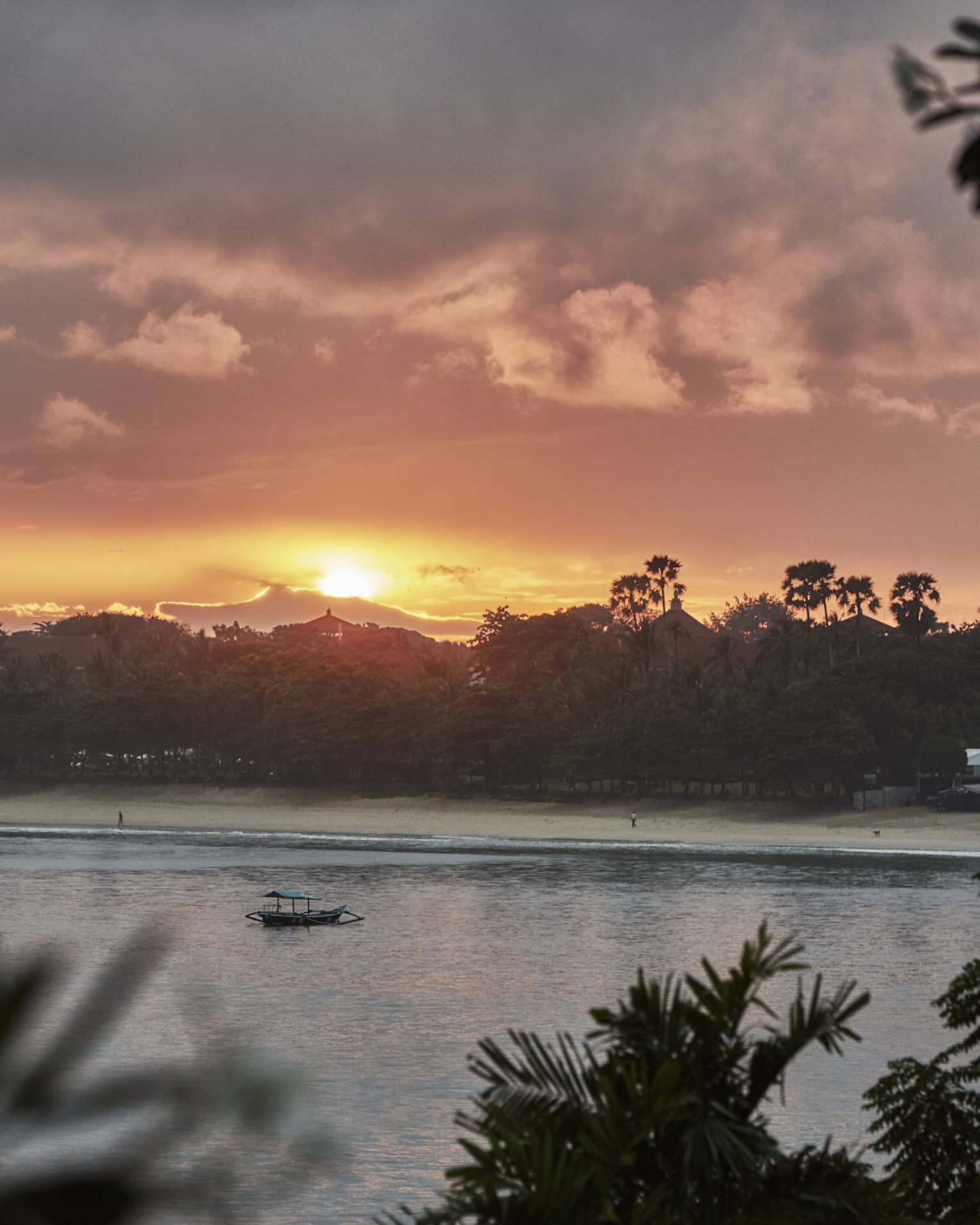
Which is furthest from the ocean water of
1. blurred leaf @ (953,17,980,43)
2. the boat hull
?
blurred leaf @ (953,17,980,43)

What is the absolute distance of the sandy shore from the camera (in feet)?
342

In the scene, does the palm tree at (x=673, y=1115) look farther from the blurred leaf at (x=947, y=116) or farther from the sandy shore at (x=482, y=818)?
the sandy shore at (x=482, y=818)

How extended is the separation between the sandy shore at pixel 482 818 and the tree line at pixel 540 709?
3226 millimetres

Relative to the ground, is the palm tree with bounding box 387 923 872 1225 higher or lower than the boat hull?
higher

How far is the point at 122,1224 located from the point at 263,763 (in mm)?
143615

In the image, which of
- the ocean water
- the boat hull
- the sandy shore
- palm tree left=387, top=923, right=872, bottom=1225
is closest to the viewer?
palm tree left=387, top=923, right=872, bottom=1225

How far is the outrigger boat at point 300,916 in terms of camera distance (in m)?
64.4

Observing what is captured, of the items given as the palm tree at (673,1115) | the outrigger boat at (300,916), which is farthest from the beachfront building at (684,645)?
the palm tree at (673,1115)

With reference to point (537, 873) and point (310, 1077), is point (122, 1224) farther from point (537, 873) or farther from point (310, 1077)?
point (537, 873)

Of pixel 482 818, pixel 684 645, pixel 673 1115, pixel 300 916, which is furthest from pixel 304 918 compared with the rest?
pixel 684 645

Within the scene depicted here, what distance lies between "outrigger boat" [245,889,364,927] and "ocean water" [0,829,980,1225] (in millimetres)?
762

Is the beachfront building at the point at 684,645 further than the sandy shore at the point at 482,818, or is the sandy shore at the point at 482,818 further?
the beachfront building at the point at 684,645

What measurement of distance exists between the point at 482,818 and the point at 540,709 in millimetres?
11120

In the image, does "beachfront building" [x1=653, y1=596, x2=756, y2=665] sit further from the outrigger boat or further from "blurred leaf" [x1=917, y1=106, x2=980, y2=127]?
"blurred leaf" [x1=917, y1=106, x2=980, y2=127]
